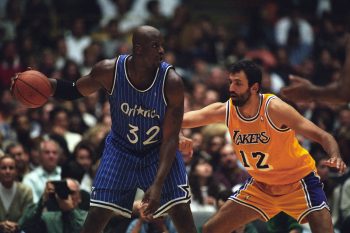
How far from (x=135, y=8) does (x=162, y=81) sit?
10047 mm

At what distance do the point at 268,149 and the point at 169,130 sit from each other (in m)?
1.25

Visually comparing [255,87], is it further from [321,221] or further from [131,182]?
[131,182]

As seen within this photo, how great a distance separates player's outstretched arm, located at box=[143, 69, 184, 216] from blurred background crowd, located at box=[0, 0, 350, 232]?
297 centimetres

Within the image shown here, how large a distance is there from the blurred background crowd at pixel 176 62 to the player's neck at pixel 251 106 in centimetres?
220

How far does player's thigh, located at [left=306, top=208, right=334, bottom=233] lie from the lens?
7598 mm

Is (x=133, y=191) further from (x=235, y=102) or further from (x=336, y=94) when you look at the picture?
(x=336, y=94)

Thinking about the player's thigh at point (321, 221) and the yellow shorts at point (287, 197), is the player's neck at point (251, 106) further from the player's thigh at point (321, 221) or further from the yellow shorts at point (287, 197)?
the player's thigh at point (321, 221)

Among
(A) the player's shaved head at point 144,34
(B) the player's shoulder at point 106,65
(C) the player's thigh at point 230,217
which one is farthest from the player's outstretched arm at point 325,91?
(C) the player's thigh at point 230,217

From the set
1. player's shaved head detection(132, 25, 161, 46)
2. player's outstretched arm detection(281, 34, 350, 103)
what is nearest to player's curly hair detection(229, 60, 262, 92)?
player's shaved head detection(132, 25, 161, 46)

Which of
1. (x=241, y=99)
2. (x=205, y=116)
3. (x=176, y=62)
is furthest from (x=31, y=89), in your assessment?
(x=176, y=62)

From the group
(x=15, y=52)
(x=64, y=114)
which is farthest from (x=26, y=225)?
(x=15, y=52)

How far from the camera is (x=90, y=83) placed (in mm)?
7391

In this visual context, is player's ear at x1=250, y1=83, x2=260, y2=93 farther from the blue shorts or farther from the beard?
the blue shorts

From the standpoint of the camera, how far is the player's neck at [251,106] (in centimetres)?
789
